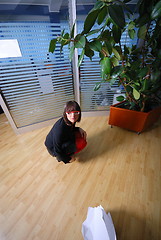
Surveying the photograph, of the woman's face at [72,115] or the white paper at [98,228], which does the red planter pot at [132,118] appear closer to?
the woman's face at [72,115]

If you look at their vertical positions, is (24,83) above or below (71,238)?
above

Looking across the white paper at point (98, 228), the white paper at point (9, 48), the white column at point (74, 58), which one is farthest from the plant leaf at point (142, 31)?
the white paper at point (98, 228)

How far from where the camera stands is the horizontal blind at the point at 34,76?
116 cm

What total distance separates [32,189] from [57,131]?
623 millimetres

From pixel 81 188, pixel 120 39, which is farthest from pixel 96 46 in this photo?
pixel 81 188

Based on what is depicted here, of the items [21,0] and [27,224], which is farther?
[21,0]

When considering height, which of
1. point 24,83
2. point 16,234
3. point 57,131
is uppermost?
point 24,83

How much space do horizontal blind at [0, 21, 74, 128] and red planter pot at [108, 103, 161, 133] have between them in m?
0.80

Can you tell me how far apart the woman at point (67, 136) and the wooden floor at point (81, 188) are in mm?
239

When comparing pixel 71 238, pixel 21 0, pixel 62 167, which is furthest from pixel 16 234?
pixel 21 0

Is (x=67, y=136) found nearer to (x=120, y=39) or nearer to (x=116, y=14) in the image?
(x=116, y=14)

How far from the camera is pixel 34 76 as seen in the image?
4.46 ft

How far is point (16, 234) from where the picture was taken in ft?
2.44

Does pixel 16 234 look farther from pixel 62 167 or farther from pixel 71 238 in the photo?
pixel 62 167
